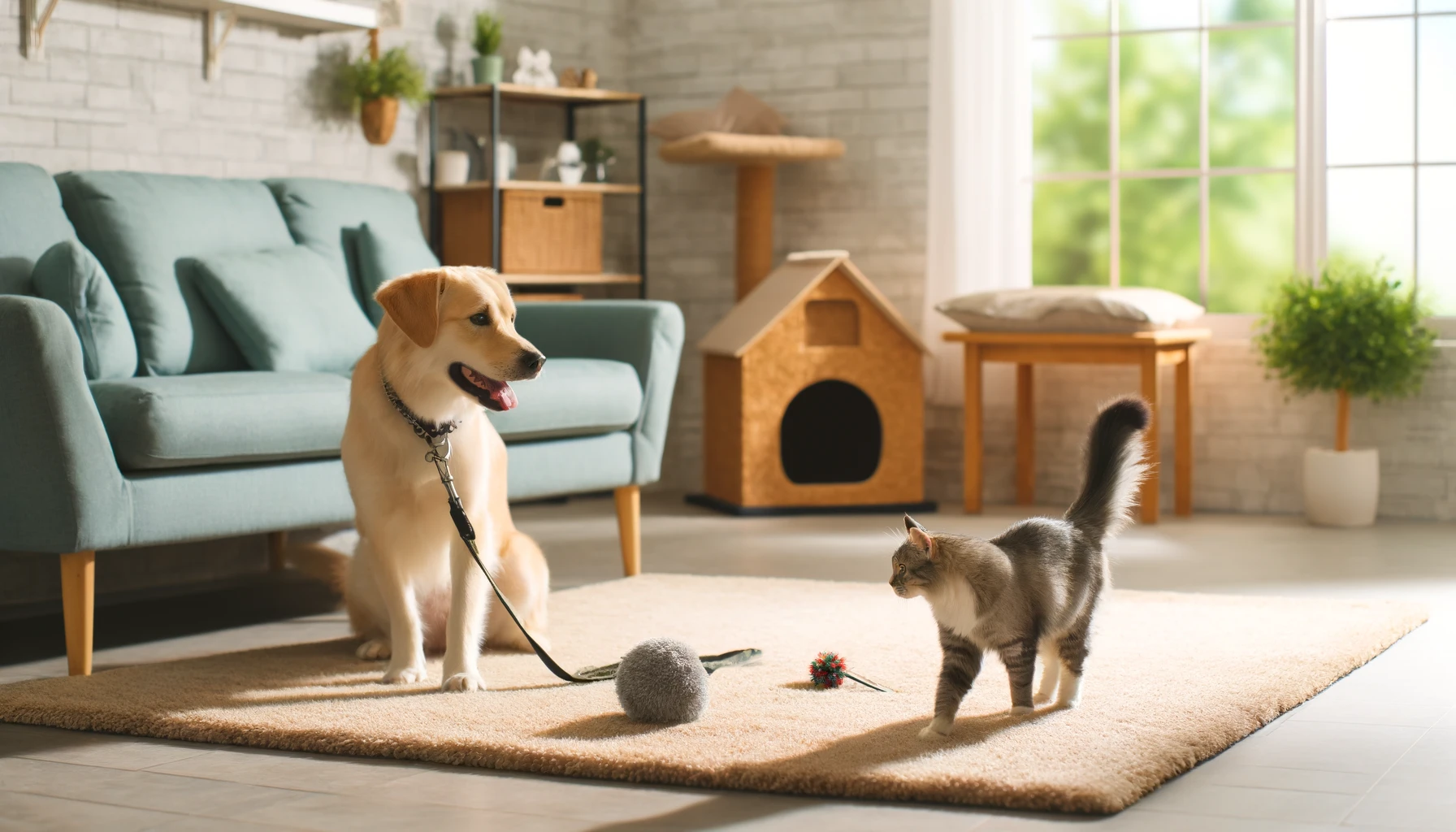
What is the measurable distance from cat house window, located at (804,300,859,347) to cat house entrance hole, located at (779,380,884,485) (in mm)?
326

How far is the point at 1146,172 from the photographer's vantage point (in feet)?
18.1

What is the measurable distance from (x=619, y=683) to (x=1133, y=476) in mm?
804

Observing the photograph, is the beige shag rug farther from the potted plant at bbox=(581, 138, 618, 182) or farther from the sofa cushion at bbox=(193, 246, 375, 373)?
the potted plant at bbox=(581, 138, 618, 182)

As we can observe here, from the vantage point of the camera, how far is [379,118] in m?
4.93

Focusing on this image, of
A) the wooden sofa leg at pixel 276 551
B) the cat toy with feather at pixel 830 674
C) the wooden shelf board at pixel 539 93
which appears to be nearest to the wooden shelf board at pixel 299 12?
the wooden shelf board at pixel 539 93

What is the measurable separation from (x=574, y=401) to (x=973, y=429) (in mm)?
1975

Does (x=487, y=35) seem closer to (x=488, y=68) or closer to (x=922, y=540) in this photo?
(x=488, y=68)

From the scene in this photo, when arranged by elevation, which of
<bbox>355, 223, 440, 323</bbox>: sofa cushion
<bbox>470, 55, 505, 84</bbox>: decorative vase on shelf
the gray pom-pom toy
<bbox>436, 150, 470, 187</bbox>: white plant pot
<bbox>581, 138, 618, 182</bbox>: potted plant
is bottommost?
the gray pom-pom toy

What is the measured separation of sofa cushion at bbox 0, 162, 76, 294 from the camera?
127 inches

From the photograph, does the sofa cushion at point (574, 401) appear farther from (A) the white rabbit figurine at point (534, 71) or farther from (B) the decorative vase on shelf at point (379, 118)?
(A) the white rabbit figurine at point (534, 71)

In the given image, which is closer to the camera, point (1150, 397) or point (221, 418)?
point (221, 418)

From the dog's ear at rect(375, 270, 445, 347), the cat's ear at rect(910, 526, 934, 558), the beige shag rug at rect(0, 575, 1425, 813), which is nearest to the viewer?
the beige shag rug at rect(0, 575, 1425, 813)

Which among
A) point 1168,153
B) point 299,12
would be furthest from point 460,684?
point 1168,153

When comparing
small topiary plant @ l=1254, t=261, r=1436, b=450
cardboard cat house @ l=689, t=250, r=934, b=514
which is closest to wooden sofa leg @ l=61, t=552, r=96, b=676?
cardboard cat house @ l=689, t=250, r=934, b=514
